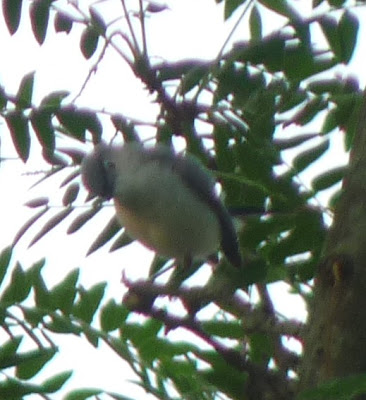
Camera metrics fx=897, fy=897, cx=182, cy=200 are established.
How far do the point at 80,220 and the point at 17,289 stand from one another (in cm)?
34

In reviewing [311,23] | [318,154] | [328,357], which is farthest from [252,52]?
[328,357]

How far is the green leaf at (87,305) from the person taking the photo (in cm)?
188

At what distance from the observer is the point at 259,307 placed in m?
1.88

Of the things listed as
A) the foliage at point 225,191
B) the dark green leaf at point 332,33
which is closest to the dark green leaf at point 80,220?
the foliage at point 225,191

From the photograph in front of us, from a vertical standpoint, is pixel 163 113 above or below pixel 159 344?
above

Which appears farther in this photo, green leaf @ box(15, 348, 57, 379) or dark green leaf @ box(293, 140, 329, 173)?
dark green leaf @ box(293, 140, 329, 173)

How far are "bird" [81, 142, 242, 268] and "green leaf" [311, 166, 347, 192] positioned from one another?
1.55ft

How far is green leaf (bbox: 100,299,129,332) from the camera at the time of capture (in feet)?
6.13

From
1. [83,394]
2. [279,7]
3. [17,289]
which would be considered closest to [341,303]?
[83,394]

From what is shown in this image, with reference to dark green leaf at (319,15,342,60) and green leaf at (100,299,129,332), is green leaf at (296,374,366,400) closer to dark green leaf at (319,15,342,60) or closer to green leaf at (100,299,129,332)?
green leaf at (100,299,129,332)

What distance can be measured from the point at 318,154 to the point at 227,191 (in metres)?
0.22

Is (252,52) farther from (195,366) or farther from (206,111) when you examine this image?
(195,366)

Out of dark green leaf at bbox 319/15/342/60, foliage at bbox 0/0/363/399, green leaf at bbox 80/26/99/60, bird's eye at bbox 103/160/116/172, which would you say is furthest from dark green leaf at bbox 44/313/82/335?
bird's eye at bbox 103/160/116/172

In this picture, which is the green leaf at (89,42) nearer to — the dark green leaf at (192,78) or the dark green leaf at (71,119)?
the dark green leaf at (71,119)
